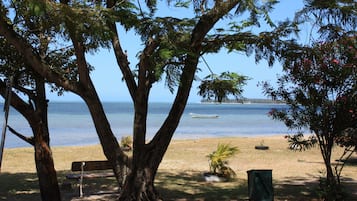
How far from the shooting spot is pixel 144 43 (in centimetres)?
711

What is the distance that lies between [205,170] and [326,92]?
5.61 m

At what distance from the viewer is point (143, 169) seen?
25.4 ft

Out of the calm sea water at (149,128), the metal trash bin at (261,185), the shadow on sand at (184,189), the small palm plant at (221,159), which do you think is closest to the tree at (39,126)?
the shadow on sand at (184,189)

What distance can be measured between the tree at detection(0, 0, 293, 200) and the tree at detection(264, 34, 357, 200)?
1214 mm

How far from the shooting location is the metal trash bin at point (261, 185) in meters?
6.96

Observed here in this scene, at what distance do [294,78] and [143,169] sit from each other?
10.5ft

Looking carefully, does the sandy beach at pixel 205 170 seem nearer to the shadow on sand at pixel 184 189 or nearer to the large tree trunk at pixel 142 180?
the shadow on sand at pixel 184 189

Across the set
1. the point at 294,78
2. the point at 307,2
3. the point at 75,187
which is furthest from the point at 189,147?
the point at 307,2

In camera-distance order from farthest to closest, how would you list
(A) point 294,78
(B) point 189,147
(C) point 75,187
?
(B) point 189,147, (C) point 75,187, (A) point 294,78

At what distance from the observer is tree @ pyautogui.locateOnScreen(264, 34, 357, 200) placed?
8.02 meters

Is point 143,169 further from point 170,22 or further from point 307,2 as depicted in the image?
point 307,2

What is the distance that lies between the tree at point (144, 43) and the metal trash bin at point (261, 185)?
1664 mm

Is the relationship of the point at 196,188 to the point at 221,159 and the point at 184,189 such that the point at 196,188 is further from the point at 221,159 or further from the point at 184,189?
the point at 221,159

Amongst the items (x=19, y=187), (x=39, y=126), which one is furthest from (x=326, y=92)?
(x=19, y=187)
